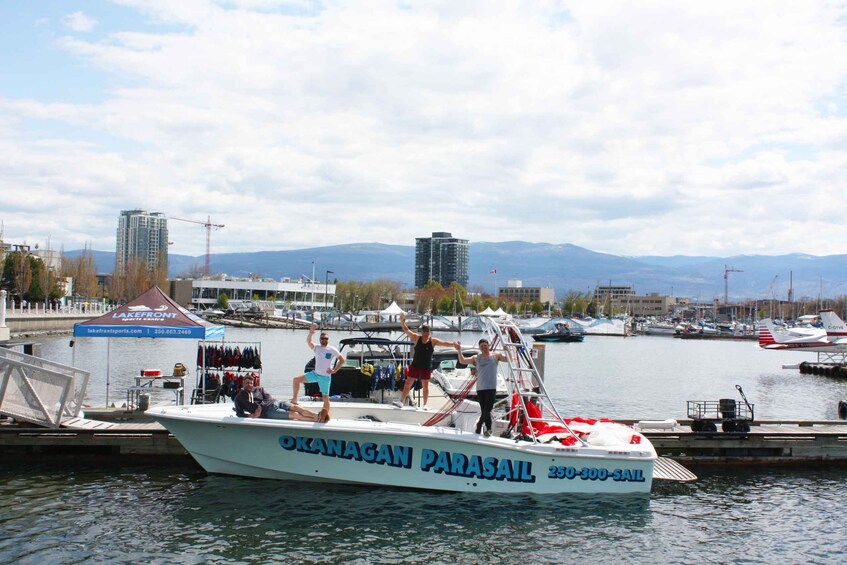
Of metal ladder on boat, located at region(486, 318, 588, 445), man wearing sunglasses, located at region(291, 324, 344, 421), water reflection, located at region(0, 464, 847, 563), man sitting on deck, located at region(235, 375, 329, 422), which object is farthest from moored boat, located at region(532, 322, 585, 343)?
man sitting on deck, located at region(235, 375, 329, 422)

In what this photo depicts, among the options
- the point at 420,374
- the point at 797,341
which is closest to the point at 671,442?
the point at 420,374

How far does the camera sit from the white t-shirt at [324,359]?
16219 millimetres

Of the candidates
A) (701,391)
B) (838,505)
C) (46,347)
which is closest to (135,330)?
(838,505)

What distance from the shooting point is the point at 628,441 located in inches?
658

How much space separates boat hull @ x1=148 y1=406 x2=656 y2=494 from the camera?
51.9ft

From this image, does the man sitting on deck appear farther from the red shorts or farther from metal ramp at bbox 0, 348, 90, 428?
metal ramp at bbox 0, 348, 90, 428

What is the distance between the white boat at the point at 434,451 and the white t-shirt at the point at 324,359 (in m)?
1.09

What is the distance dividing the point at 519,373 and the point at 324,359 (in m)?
4.22

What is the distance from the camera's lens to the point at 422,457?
15922 mm

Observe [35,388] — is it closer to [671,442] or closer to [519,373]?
[519,373]

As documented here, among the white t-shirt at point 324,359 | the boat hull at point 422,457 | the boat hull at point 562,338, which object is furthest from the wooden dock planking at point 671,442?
the boat hull at point 562,338

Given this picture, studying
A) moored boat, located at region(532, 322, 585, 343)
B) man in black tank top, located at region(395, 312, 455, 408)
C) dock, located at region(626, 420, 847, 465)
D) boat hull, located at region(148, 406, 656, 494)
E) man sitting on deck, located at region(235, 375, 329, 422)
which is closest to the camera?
boat hull, located at region(148, 406, 656, 494)

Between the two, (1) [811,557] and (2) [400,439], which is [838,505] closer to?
(1) [811,557]

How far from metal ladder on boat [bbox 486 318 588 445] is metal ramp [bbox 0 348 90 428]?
10159 mm
